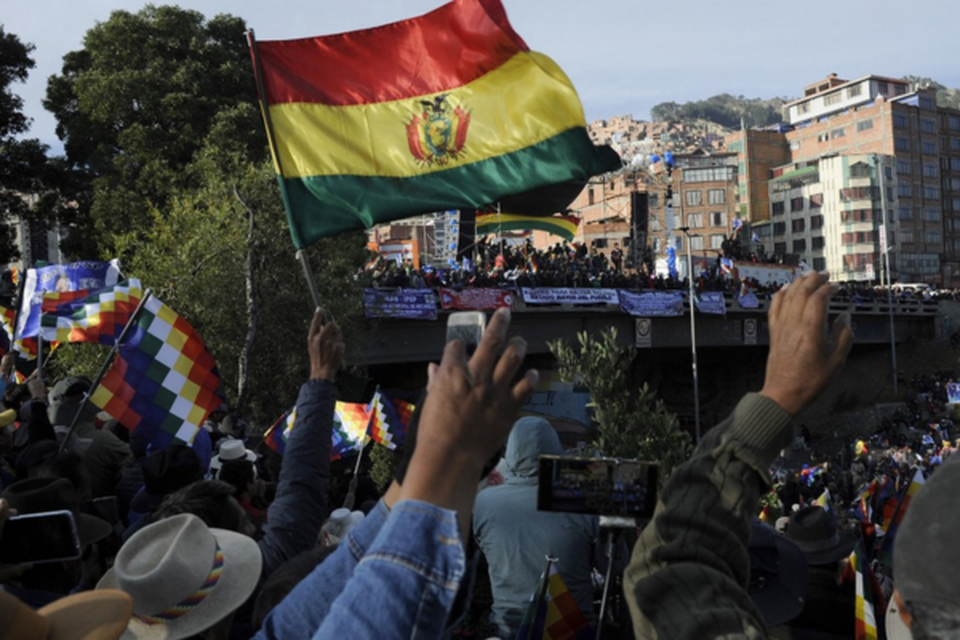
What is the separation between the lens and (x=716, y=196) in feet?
337

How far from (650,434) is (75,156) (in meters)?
24.1

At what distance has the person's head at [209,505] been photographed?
362 cm

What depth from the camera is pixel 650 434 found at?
52.1 ft

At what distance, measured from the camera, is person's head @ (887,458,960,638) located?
4.64 feet

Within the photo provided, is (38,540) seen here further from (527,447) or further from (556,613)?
(527,447)

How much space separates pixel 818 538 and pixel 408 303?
89.3ft

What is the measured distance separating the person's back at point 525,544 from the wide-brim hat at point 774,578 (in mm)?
895

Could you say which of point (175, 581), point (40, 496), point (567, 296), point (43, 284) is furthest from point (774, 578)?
point (567, 296)

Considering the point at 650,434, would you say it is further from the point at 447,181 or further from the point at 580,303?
the point at 580,303

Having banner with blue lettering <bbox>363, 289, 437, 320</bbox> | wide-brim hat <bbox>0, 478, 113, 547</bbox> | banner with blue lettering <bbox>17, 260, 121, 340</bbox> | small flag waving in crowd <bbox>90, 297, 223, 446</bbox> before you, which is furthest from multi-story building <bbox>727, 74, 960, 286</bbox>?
wide-brim hat <bbox>0, 478, 113, 547</bbox>

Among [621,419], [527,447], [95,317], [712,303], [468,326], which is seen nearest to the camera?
[468,326]

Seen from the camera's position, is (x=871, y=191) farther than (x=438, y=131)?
Yes

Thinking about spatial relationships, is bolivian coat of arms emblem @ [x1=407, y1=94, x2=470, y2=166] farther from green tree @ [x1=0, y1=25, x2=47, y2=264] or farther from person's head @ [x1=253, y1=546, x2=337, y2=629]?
green tree @ [x1=0, y1=25, x2=47, y2=264]

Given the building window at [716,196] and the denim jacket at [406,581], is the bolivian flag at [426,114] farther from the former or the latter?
the building window at [716,196]
